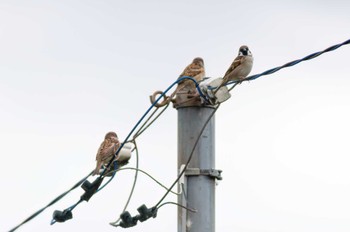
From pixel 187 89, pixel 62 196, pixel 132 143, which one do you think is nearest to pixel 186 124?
pixel 187 89

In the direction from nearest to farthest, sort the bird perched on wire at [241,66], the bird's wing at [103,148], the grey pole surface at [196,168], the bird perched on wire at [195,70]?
the grey pole surface at [196,168]
the bird's wing at [103,148]
the bird perched on wire at [241,66]
the bird perched on wire at [195,70]

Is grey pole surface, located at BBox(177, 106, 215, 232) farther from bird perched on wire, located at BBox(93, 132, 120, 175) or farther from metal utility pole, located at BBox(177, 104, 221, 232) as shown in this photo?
bird perched on wire, located at BBox(93, 132, 120, 175)

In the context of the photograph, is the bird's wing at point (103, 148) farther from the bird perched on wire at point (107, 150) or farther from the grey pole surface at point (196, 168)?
the grey pole surface at point (196, 168)

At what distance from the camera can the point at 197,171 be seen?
8.04 meters

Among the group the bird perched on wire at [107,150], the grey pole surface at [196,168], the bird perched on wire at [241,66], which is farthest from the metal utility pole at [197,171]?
the bird perched on wire at [241,66]

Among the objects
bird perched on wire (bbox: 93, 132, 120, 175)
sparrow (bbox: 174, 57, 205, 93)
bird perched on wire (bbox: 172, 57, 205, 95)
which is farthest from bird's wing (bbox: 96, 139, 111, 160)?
sparrow (bbox: 174, 57, 205, 93)

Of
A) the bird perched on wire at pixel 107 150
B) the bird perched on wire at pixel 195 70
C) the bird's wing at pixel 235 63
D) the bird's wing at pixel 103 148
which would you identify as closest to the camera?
the bird perched on wire at pixel 107 150

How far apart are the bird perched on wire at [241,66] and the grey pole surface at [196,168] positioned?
1698 mm

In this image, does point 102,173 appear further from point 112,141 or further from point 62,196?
point 112,141

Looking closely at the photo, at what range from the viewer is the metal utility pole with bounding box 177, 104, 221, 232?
7.99m

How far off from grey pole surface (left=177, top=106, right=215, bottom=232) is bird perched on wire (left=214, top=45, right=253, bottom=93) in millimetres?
1698

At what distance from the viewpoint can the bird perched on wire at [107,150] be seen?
9.74 metres

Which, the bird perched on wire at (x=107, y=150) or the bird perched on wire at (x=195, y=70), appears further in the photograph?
the bird perched on wire at (x=195, y=70)

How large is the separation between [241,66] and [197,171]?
12.5ft
